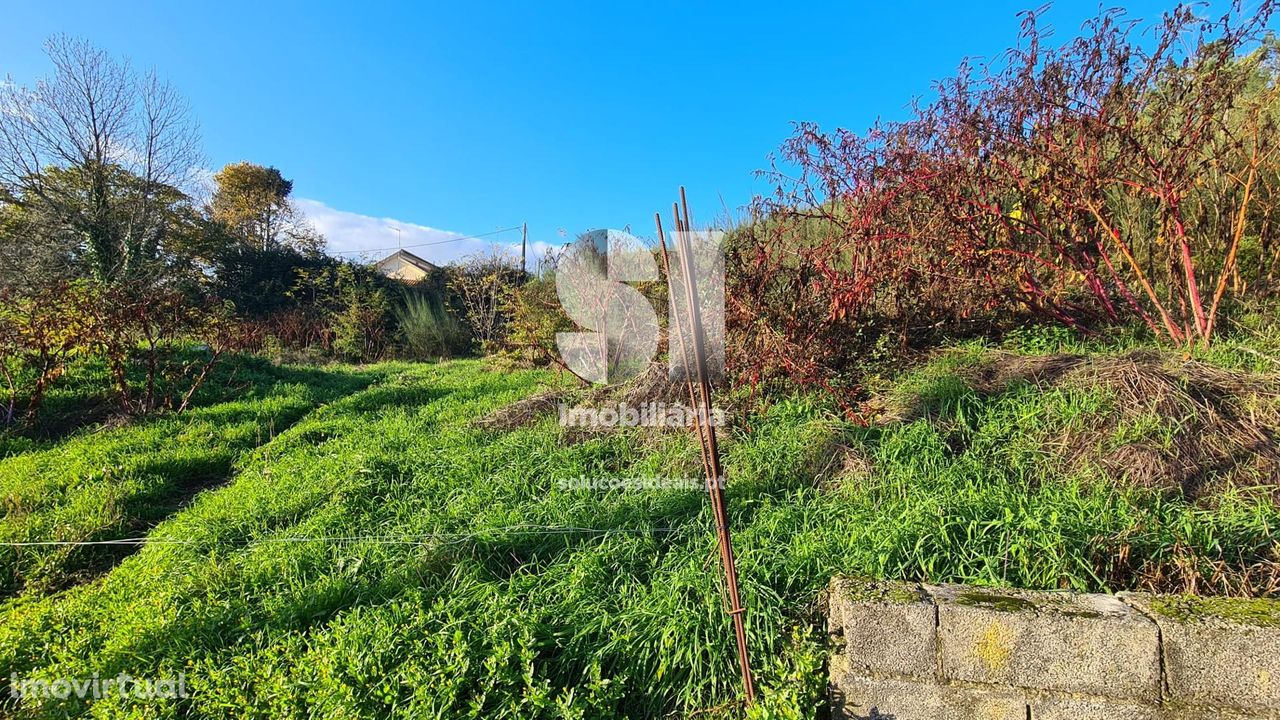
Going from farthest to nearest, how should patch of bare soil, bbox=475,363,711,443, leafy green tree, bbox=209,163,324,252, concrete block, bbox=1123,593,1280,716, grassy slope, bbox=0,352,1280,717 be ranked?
leafy green tree, bbox=209,163,324,252
patch of bare soil, bbox=475,363,711,443
grassy slope, bbox=0,352,1280,717
concrete block, bbox=1123,593,1280,716

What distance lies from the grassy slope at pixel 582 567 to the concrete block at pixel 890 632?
16 centimetres

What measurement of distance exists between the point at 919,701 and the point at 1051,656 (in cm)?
36

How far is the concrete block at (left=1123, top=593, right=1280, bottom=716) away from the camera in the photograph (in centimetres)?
132

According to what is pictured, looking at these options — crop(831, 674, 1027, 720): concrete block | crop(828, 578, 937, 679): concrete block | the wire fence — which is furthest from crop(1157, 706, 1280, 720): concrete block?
the wire fence

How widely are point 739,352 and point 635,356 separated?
5.41 ft

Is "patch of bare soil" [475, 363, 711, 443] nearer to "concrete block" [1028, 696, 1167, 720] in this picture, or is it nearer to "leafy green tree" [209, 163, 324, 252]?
"concrete block" [1028, 696, 1167, 720]

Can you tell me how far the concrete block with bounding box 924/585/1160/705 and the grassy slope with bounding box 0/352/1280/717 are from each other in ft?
0.85

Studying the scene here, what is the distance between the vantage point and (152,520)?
121 inches

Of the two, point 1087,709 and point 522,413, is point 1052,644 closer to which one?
point 1087,709

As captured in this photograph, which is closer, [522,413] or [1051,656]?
[1051,656]

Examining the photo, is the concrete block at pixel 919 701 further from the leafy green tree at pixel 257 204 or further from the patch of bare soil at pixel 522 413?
the leafy green tree at pixel 257 204

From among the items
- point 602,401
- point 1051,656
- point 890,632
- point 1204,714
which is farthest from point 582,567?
point 602,401

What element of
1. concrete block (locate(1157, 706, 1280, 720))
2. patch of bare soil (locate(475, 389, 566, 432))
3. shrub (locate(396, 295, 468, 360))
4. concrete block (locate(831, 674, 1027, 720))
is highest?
shrub (locate(396, 295, 468, 360))

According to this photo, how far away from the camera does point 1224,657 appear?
4.34 ft
